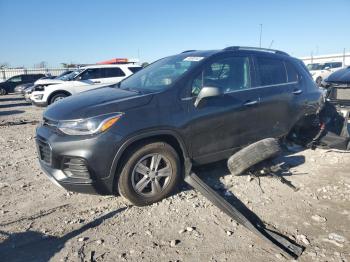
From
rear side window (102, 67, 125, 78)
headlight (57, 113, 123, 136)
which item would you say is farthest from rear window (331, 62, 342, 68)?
headlight (57, 113, 123, 136)

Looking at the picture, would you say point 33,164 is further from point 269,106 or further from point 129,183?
point 269,106

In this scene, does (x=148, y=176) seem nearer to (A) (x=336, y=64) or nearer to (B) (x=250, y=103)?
(B) (x=250, y=103)


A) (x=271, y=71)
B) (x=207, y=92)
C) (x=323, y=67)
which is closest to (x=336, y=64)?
(x=323, y=67)

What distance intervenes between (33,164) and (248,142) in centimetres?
366

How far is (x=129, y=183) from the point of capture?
367 cm

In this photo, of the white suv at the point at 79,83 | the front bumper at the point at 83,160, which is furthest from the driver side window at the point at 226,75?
the white suv at the point at 79,83

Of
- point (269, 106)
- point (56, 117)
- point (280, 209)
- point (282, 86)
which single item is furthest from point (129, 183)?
point (282, 86)

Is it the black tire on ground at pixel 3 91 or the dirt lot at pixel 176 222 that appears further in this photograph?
the black tire on ground at pixel 3 91

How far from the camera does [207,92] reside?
389cm

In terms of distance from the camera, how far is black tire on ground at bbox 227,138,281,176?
14.2ft

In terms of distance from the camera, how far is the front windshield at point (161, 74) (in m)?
4.20

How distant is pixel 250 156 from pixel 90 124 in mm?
2204

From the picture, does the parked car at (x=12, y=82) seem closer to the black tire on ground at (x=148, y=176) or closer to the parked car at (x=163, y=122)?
the parked car at (x=163, y=122)

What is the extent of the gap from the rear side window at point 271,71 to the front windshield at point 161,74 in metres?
1.06
